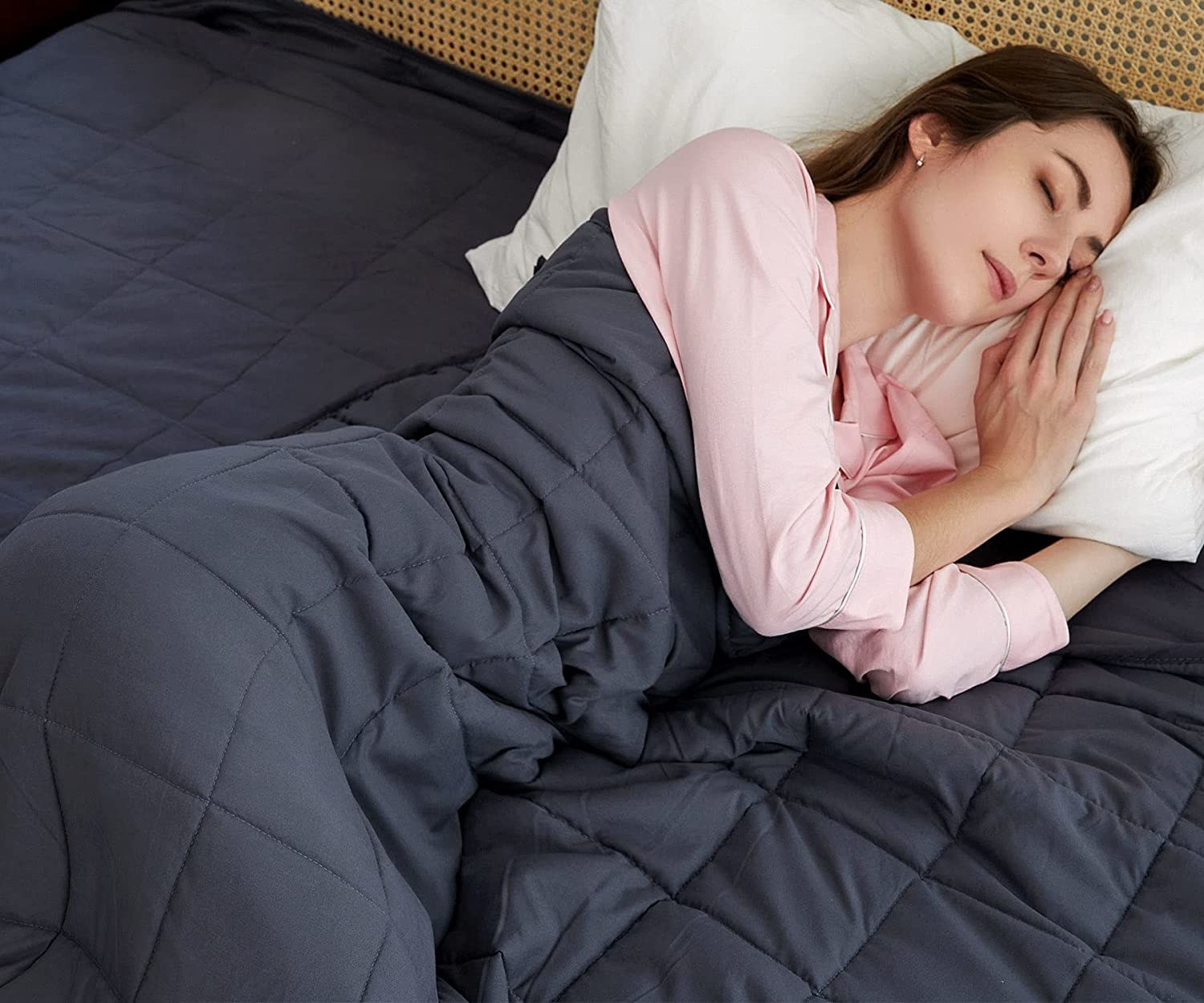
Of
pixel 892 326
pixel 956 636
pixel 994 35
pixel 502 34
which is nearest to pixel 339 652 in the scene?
pixel 956 636

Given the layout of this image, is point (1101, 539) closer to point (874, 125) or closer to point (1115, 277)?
point (1115, 277)

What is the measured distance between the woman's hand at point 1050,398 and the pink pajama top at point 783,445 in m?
0.09

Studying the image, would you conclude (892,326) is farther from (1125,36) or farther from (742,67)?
(1125,36)

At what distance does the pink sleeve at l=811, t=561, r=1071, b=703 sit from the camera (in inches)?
45.0

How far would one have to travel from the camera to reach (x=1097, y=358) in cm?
124

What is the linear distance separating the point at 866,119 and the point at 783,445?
53 centimetres

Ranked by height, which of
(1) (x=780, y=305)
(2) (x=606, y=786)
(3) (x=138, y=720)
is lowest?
(2) (x=606, y=786)

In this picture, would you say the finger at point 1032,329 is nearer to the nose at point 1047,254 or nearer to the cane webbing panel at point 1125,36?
the nose at point 1047,254

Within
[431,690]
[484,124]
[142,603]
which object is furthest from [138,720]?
[484,124]

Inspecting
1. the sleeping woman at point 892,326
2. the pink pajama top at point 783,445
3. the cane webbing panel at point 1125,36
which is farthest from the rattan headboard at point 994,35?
the pink pajama top at point 783,445

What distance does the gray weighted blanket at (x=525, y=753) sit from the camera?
2.75 feet

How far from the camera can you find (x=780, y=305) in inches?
43.9

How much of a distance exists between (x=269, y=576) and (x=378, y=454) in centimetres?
20

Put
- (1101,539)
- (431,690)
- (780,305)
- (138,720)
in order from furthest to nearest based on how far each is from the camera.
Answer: (1101,539), (780,305), (431,690), (138,720)
